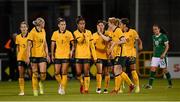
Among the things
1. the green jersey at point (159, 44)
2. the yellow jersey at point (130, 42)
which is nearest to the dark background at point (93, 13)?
the green jersey at point (159, 44)

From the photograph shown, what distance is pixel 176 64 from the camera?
113 feet

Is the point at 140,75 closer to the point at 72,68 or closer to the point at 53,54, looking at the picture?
the point at 72,68

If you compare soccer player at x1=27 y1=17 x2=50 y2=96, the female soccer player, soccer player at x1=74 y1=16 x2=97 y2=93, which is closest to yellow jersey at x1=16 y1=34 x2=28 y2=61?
soccer player at x1=27 y1=17 x2=50 y2=96

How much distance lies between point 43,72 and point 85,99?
2.23 metres

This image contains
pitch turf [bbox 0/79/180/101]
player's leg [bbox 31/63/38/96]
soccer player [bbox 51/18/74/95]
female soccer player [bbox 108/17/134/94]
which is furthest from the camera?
soccer player [bbox 51/18/74/95]

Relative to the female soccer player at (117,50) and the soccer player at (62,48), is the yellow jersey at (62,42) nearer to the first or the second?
the soccer player at (62,48)

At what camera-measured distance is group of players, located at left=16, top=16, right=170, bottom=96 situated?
23.1 meters

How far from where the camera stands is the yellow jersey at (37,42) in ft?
75.7

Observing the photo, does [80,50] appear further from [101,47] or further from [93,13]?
[93,13]

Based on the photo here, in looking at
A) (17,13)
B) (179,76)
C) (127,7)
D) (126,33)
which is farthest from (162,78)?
(126,33)

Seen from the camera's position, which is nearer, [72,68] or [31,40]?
[31,40]

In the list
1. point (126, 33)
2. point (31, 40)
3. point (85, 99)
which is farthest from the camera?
point (126, 33)

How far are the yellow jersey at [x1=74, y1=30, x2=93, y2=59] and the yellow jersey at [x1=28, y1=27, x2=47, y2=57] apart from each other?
1147 mm

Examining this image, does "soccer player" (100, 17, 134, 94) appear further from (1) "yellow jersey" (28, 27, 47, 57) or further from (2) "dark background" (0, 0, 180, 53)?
(2) "dark background" (0, 0, 180, 53)
